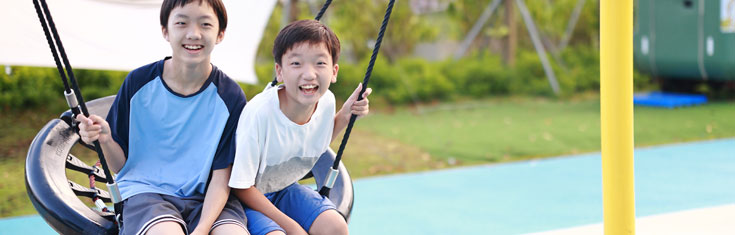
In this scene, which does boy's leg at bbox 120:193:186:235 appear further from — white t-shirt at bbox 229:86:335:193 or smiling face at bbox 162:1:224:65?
smiling face at bbox 162:1:224:65

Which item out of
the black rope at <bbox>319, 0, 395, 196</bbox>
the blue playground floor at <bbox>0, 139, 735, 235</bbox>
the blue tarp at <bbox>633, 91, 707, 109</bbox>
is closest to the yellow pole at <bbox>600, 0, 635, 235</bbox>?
the black rope at <bbox>319, 0, 395, 196</bbox>

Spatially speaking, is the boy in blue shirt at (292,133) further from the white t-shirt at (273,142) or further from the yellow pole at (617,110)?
the yellow pole at (617,110)

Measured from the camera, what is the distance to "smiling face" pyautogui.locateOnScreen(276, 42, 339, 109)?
172 centimetres

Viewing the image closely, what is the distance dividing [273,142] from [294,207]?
21cm

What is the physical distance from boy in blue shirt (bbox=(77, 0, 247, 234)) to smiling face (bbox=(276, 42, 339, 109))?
20cm

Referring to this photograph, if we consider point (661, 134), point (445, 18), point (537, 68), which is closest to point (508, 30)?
point (537, 68)

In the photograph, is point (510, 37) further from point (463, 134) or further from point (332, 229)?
point (332, 229)

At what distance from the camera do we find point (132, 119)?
184cm

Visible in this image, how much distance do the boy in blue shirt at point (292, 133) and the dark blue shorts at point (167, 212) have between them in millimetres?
56

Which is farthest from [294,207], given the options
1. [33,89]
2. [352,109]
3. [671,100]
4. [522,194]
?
[671,100]

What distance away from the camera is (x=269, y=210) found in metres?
1.78

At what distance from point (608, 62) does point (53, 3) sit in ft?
8.92

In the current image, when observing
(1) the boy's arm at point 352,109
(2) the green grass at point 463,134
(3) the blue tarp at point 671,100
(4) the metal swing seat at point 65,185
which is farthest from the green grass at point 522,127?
(1) the boy's arm at point 352,109

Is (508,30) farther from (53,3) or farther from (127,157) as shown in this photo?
(127,157)
